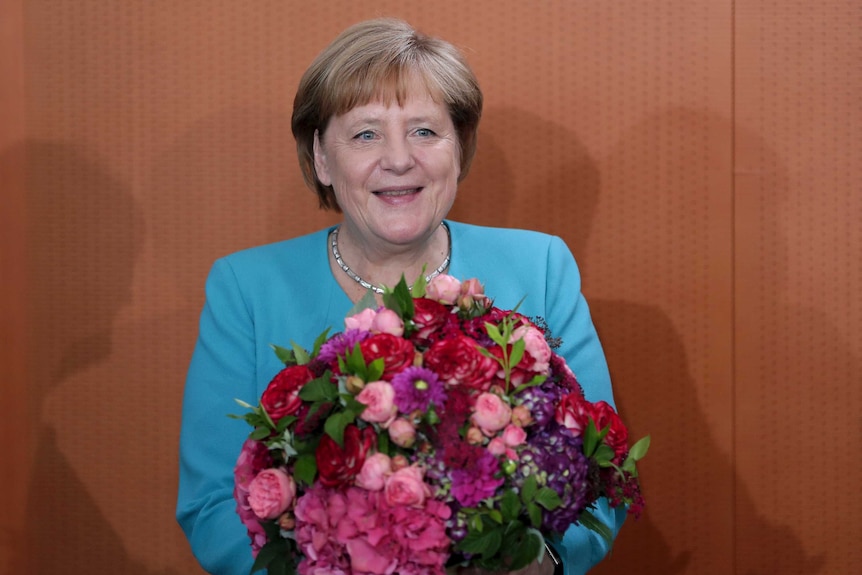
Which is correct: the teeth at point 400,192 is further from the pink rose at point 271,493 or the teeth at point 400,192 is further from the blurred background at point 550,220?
the blurred background at point 550,220

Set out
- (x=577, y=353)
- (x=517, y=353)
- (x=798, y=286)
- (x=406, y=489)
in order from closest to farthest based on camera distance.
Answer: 1. (x=406, y=489)
2. (x=517, y=353)
3. (x=577, y=353)
4. (x=798, y=286)

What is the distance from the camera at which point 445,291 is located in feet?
4.99

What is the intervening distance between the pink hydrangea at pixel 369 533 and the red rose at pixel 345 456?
1.1 inches

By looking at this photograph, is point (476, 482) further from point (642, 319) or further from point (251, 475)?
point (642, 319)

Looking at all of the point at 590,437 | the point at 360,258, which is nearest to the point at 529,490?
the point at 590,437

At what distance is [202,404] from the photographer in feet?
6.36

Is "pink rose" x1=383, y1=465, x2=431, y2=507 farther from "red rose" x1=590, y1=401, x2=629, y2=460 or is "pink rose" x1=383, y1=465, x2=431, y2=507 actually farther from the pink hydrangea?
"red rose" x1=590, y1=401, x2=629, y2=460

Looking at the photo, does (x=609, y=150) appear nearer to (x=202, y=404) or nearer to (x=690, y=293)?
(x=690, y=293)

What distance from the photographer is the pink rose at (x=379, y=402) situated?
1309 mm

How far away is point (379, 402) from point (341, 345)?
16cm

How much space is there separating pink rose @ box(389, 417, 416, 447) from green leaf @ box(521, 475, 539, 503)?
16 cm

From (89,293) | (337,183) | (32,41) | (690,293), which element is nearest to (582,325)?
(337,183)

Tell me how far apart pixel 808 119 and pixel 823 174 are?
16cm

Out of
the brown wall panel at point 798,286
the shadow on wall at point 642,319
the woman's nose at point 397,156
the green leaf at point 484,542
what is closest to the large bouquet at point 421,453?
the green leaf at point 484,542
